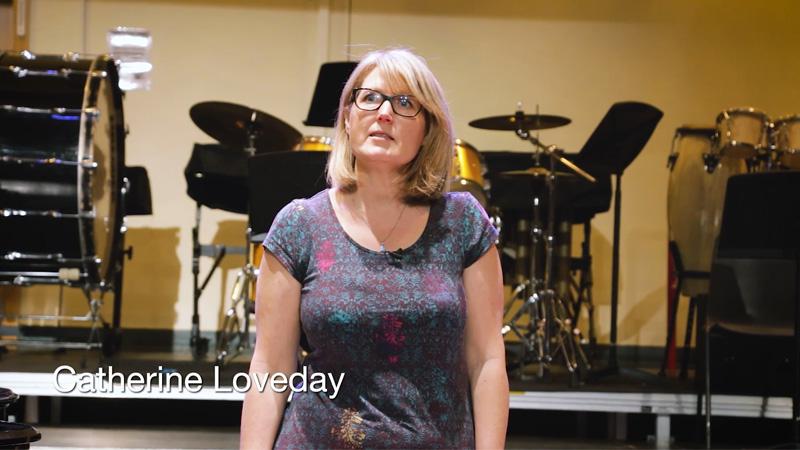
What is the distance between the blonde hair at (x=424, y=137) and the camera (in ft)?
6.93

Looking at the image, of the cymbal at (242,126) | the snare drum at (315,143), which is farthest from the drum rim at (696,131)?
the cymbal at (242,126)

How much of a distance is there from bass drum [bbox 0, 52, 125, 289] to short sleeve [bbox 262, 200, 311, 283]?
9.02 ft

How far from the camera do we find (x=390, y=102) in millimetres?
2100

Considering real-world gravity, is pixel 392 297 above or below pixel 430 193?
below

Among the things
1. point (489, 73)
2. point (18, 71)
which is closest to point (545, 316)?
point (489, 73)

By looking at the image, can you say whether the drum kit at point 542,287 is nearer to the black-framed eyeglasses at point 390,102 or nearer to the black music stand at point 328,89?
the black music stand at point 328,89

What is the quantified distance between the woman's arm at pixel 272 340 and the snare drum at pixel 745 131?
3.52 meters

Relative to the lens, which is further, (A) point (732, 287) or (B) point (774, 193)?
(A) point (732, 287)

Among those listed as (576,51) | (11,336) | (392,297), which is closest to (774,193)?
(392,297)

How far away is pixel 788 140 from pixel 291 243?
3.67 m

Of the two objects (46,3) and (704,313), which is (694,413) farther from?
(46,3)

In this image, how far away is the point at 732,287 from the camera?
465 centimetres

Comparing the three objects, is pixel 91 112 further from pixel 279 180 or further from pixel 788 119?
pixel 788 119

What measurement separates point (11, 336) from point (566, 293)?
374cm
